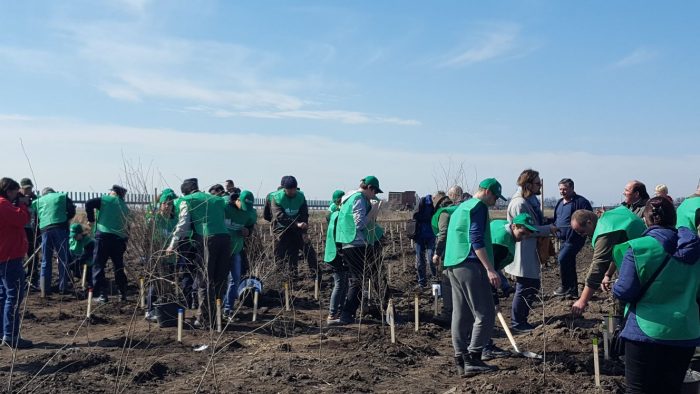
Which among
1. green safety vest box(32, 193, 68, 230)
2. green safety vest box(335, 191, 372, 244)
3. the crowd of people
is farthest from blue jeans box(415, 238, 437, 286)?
green safety vest box(32, 193, 68, 230)

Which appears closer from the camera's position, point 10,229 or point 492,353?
point 492,353

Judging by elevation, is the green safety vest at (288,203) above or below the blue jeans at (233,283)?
above

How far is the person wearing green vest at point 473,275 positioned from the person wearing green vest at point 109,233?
517 cm

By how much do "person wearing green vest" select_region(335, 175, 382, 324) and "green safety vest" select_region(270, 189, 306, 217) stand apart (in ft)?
6.70

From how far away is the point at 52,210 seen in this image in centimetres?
999

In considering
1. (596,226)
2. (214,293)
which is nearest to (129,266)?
(214,293)

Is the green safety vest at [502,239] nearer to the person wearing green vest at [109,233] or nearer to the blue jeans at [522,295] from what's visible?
the blue jeans at [522,295]

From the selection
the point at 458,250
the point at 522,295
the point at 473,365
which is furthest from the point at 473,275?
the point at 522,295

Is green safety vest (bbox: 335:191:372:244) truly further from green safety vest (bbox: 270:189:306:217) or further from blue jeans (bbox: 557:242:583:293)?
blue jeans (bbox: 557:242:583:293)

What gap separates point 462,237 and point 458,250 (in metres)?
0.10

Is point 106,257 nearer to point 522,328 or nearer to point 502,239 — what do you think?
point 522,328

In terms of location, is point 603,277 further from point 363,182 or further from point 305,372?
point 363,182

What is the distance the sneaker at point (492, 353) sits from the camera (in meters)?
6.32

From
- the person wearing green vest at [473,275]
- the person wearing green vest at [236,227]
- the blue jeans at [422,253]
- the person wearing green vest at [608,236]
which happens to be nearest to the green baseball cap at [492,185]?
the person wearing green vest at [473,275]
